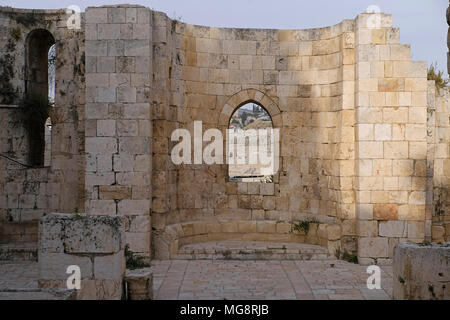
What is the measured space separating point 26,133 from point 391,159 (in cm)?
805

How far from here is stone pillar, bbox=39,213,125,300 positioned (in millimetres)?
6402

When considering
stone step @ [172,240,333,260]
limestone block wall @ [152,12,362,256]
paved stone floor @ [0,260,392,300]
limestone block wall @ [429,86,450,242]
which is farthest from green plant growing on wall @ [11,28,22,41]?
limestone block wall @ [429,86,450,242]

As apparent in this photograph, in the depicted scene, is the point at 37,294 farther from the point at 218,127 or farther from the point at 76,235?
the point at 218,127

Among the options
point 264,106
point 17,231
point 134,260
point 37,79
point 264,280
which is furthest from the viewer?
point 37,79

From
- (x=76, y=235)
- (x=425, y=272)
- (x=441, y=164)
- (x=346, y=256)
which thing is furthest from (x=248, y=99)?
(x=425, y=272)

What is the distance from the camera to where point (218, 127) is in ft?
37.0

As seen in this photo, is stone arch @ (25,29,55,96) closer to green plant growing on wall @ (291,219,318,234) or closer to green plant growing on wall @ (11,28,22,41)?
green plant growing on wall @ (11,28,22,41)

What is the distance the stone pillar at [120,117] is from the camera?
9.38m

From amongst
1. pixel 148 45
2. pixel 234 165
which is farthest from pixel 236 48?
pixel 234 165

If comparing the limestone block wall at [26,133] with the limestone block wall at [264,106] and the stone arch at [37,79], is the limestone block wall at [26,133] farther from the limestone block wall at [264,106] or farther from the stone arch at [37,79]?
the limestone block wall at [264,106]

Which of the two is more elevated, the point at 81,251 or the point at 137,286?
the point at 81,251

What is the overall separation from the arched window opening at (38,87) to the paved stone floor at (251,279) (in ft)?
9.93

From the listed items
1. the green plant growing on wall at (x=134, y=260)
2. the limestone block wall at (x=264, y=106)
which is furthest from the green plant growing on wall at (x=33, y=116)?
the green plant growing on wall at (x=134, y=260)
